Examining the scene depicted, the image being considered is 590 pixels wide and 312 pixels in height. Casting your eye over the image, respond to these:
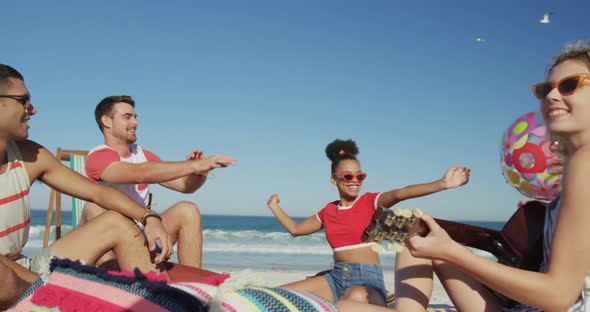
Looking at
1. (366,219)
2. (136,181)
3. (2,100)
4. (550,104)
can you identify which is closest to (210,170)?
(136,181)

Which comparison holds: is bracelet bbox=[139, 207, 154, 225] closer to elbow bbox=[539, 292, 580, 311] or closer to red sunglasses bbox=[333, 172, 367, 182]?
red sunglasses bbox=[333, 172, 367, 182]

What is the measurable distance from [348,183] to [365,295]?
1230 mm

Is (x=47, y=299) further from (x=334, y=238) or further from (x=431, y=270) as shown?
(x=334, y=238)

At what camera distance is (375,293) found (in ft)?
11.8

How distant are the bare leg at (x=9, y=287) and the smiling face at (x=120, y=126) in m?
2.29

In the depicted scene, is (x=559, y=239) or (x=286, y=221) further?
(x=286, y=221)

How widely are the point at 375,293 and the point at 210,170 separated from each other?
146cm

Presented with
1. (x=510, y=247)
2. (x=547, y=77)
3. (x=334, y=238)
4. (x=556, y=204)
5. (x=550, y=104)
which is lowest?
(x=334, y=238)

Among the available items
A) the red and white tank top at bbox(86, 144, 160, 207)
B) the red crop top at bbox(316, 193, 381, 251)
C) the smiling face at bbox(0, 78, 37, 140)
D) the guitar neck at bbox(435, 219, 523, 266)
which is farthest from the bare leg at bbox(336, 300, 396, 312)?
the red and white tank top at bbox(86, 144, 160, 207)

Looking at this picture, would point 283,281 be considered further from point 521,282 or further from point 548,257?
point 521,282

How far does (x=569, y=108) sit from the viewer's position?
1.84 metres

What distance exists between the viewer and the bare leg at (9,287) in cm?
212

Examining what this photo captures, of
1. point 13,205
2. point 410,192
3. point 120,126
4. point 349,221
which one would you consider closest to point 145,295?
point 13,205

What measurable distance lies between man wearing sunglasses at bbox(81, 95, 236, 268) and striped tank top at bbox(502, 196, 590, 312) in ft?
5.78
